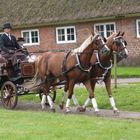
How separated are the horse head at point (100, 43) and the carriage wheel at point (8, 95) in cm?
328

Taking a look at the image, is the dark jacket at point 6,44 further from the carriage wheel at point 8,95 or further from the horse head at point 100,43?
the horse head at point 100,43

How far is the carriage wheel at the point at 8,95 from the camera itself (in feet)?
51.9

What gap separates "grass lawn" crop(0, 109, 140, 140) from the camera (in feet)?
32.4

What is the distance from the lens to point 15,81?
16.4m

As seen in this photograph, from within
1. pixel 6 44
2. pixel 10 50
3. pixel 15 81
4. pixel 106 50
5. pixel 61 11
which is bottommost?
pixel 15 81

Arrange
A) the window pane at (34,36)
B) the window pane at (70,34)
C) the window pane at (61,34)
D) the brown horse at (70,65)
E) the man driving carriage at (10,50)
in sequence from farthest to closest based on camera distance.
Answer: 1. the window pane at (34,36)
2. the window pane at (61,34)
3. the window pane at (70,34)
4. the man driving carriage at (10,50)
5. the brown horse at (70,65)

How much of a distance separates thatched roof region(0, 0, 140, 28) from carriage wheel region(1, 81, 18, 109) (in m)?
18.3

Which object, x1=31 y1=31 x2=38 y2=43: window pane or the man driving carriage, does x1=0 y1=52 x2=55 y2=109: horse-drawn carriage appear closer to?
the man driving carriage

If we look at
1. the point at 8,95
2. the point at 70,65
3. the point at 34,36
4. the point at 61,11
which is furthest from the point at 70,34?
the point at 70,65

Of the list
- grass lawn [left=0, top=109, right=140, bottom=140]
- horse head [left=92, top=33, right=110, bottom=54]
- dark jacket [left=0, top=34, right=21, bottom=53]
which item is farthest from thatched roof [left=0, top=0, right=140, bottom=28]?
grass lawn [left=0, top=109, right=140, bottom=140]

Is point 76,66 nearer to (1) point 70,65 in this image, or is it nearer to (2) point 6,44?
(1) point 70,65

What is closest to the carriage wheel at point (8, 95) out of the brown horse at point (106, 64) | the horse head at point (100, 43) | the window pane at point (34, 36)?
the brown horse at point (106, 64)

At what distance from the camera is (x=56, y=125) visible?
11.4 metres

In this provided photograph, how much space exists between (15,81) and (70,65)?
2.80 metres
